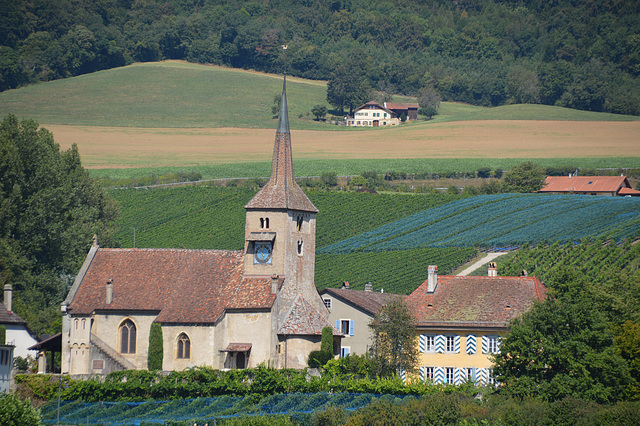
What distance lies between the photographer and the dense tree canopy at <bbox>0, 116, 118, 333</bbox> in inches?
3184

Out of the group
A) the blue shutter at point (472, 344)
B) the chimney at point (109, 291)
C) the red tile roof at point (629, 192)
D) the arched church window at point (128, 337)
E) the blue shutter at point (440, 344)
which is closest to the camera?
the blue shutter at point (472, 344)

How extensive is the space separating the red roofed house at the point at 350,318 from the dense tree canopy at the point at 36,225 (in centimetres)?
2433

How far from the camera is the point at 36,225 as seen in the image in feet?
274

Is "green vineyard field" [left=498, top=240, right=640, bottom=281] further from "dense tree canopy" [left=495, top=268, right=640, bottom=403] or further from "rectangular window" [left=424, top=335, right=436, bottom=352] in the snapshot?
"dense tree canopy" [left=495, top=268, right=640, bottom=403]

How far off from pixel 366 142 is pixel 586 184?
50.8 metres

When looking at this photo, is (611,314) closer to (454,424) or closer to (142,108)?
(454,424)

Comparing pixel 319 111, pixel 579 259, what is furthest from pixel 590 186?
pixel 319 111

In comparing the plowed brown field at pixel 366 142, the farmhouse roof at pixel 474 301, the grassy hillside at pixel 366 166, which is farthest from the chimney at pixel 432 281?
the plowed brown field at pixel 366 142

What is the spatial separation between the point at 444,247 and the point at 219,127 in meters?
95.3

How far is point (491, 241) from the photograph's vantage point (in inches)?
3659

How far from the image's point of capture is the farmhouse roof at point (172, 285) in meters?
63.4

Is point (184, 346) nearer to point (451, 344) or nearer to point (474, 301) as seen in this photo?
point (451, 344)

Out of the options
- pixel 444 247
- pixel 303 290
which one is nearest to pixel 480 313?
pixel 303 290

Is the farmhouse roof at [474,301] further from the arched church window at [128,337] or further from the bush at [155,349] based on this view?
the arched church window at [128,337]
